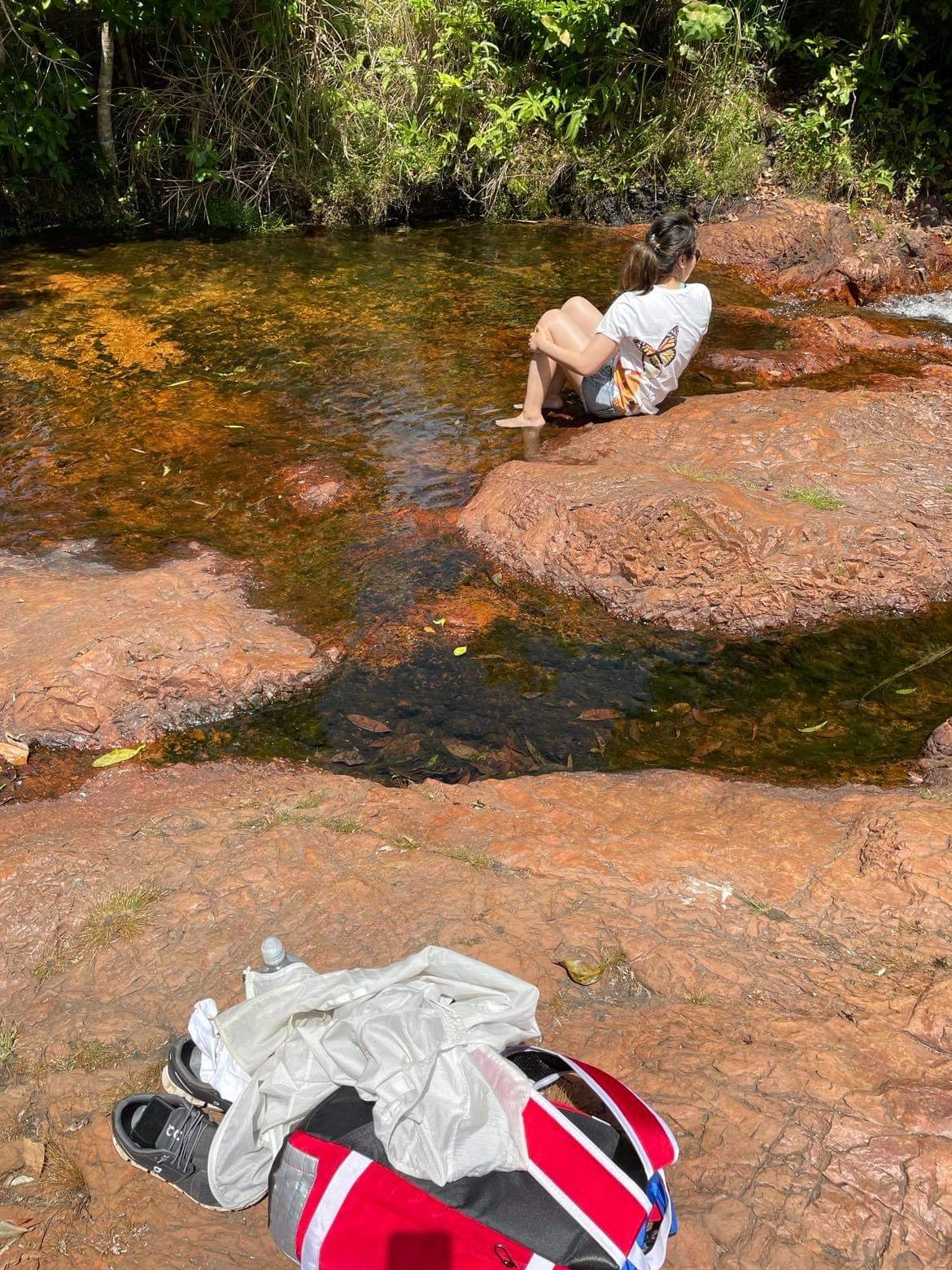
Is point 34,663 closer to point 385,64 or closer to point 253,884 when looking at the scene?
point 253,884

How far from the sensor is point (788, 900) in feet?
9.40

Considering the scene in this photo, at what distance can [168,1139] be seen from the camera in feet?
7.07

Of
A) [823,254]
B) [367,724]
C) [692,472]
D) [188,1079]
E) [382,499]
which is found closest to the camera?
[188,1079]

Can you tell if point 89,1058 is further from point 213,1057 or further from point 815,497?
point 815,497

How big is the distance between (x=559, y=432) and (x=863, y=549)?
213 cm

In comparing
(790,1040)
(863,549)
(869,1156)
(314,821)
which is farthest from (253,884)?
(863,549)

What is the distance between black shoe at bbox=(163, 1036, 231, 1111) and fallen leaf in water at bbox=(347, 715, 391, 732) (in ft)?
5.88

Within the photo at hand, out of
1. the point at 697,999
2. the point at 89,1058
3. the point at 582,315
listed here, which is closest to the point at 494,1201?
the point at 697,999

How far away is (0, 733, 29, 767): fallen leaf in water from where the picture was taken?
12.5 ft

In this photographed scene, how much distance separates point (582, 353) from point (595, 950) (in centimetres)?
391

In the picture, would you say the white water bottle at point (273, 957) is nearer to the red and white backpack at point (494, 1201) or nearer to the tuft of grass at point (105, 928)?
the red and white backpack at point (494, 1201)

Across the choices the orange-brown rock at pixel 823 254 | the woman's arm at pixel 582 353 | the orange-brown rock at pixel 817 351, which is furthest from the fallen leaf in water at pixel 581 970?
the orange-brown rock at pixel 823 254

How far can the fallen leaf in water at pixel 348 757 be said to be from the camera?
389 centimetres

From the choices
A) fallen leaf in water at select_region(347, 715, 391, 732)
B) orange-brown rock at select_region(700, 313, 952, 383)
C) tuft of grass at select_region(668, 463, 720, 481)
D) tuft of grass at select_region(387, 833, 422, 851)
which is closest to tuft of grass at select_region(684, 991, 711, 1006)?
tuft of grass at select_region(387, 833, 422, 851)
